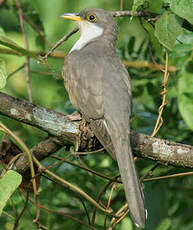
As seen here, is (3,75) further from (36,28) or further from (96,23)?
(36,28)

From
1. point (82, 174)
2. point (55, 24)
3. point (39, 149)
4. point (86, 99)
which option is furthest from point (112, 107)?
point (55, 24)

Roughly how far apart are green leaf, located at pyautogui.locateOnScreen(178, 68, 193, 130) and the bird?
0.55 meters

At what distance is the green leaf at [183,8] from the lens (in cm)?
315

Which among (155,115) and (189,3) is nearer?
(189,3)

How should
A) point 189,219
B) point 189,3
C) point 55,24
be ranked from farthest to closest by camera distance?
point 55,24 < point 189,219 < point 189,3

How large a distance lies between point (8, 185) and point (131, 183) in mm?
924

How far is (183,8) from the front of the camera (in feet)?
10.4

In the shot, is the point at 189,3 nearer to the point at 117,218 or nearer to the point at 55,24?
the point at 117,218

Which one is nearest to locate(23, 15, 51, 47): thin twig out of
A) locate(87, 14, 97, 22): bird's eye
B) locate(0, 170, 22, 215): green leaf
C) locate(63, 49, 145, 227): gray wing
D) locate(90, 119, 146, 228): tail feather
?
locate(87, 14, 97, 22): bird's eye

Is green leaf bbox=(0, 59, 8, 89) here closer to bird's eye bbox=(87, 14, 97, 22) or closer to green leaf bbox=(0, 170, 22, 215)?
green leaf bbox=(0, 170, 22, 215)

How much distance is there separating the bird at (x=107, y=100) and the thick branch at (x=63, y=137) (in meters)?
0.13

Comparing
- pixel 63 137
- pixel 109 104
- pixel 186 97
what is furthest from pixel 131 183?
pixel 186 97

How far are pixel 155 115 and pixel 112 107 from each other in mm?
1435

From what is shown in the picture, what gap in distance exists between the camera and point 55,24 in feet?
24.2
